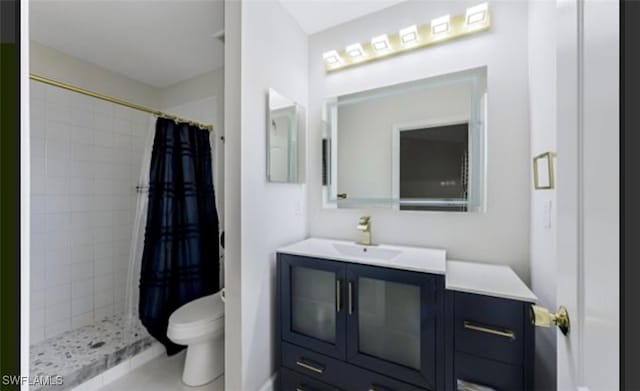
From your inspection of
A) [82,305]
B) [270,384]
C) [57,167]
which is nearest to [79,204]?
[57,167]

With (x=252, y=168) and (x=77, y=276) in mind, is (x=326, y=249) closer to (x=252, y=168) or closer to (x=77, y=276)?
(x=252, y=168)

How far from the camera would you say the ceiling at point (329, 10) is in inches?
68.3

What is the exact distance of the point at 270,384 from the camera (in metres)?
1.61

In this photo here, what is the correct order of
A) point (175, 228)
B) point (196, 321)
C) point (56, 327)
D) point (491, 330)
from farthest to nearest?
1. point (56, 327)
2. point (175, 228)
3. point (196, 321)
4. point (491, 330)

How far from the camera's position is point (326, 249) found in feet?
5.42

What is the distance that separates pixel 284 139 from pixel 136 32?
1.50m

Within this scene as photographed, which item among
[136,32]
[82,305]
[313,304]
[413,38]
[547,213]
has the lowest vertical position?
[82,305]

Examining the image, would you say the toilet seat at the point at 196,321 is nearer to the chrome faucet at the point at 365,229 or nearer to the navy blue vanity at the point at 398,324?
the navy blue vanity at the point at 398,324

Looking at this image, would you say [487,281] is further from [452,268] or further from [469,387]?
[469,387]

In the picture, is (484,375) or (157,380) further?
(157,380)

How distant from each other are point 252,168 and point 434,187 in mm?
A: 1143

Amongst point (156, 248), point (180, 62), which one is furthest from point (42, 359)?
point (180, 62)

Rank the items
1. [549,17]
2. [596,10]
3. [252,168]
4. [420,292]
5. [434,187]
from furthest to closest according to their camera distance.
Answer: [434,187] → [252,168] → [420,292] → [549,17] → [596,10]

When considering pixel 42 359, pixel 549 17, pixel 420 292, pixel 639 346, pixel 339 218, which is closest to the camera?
pixel 639 346
